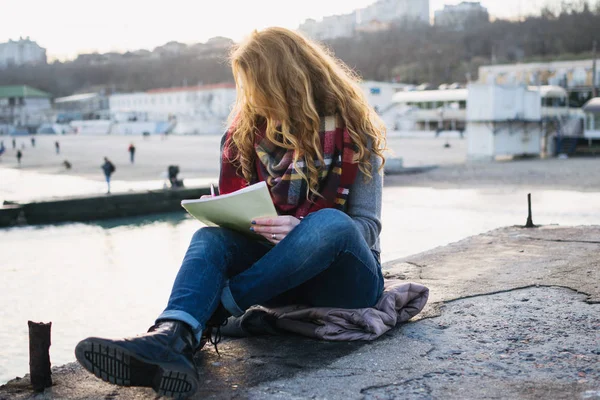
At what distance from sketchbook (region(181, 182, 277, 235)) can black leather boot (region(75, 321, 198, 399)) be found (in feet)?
1.83

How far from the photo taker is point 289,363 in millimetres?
2389

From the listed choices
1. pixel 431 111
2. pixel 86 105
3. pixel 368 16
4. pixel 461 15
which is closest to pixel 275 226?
pixel 431 111

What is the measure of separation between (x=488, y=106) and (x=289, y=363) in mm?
25861

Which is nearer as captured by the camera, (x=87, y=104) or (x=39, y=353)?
(x=39, y=353)

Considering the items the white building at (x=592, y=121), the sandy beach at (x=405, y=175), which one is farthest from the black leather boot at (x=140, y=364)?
the white building at (x=592, y=121)

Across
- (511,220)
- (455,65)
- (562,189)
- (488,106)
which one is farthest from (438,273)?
(455,65)

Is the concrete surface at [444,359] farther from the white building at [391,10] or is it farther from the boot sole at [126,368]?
the white building at [391,10]

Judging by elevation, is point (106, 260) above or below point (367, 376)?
below

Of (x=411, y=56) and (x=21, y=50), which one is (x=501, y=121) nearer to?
(x=411, y=56)

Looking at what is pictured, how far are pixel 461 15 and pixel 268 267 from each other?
144626 millimetres

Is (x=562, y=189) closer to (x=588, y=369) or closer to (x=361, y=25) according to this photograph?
(x=588, y=369)

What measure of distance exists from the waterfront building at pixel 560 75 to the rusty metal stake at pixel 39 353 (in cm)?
4744

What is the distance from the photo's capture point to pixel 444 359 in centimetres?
240

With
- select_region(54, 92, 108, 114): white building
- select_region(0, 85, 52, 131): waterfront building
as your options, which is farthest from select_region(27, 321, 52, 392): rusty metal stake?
select_region(54, 92, 108, 114): white building
